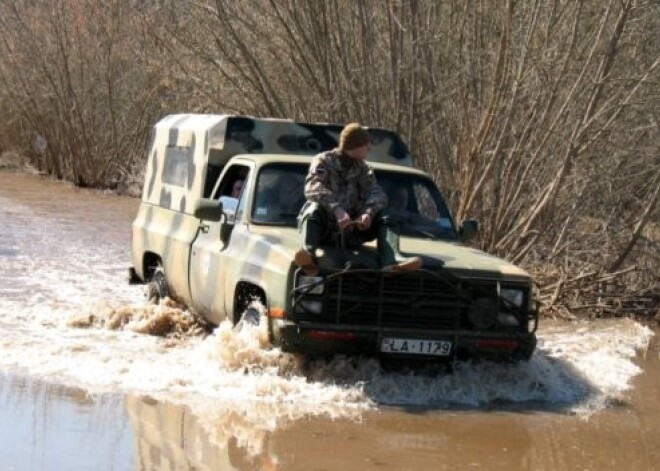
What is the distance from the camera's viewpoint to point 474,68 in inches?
582

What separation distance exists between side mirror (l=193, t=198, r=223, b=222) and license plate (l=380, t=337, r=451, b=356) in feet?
6.32

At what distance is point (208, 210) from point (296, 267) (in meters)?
1.52

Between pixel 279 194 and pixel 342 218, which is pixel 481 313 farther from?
pixel 279 194

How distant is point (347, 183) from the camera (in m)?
9.02

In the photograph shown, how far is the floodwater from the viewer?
7.05 metres

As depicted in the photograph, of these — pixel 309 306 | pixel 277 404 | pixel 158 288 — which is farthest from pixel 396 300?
pixel 158 288

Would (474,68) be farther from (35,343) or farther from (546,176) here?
(35,343)

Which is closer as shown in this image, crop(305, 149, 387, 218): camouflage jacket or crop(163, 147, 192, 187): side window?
crop(305, 149, 387, 218): camouflage jacket

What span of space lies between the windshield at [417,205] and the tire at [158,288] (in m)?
2.44

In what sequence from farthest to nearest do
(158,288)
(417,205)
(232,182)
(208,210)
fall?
1. (158,288)
2. (232,182)
3. (417,205)
4. (208,210)

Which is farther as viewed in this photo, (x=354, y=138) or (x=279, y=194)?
(x=279, y=194)

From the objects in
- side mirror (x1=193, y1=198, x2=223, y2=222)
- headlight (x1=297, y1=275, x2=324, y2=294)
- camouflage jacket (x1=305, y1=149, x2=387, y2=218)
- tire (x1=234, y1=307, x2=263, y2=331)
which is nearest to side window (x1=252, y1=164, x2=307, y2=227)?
side mirror (x1=193, y1=198, x2=223, y2=222)

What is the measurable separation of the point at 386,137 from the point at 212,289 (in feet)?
7.57

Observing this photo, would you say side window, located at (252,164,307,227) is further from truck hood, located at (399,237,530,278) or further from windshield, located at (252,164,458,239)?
truck hood, located at (399,237,530,278)
